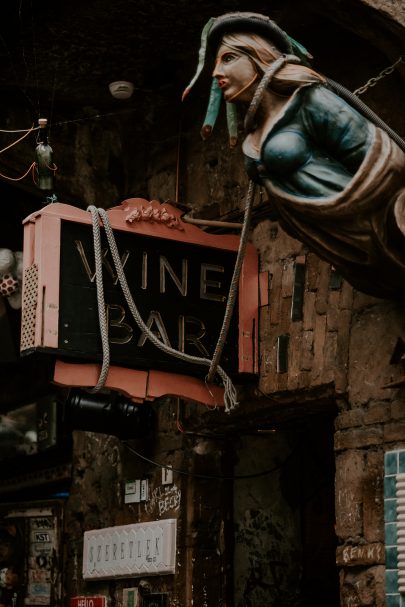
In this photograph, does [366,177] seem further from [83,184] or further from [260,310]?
[83,184]

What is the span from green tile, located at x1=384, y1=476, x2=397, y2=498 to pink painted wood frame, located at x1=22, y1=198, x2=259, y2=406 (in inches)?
47.0

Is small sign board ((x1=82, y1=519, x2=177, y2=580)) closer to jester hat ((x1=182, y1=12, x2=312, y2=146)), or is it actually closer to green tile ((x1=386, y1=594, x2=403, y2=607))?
green tile ((x1=386, y1=594, x2=403, y2=607))

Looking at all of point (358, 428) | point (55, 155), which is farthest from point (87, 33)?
point (358, 428)

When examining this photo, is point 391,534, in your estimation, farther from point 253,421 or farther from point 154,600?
point 154,600

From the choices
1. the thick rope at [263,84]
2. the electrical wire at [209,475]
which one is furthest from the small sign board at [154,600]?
the thick rope at [263,84]

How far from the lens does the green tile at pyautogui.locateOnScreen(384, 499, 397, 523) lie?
582 centimetres

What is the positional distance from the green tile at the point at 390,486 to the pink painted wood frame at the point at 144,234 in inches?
47.0

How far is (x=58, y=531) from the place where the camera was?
27.4ft

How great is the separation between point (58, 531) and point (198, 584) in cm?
149

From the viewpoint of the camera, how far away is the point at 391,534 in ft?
19.1

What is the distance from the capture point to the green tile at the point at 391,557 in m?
5.77

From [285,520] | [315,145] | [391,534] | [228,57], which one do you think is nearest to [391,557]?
[391,534]

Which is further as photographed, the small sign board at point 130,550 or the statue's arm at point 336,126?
the small sign board at point 130,550

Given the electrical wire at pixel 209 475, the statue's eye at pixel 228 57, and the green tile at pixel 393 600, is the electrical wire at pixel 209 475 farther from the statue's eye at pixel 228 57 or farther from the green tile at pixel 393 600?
the statue's eye at pixel 228 57
